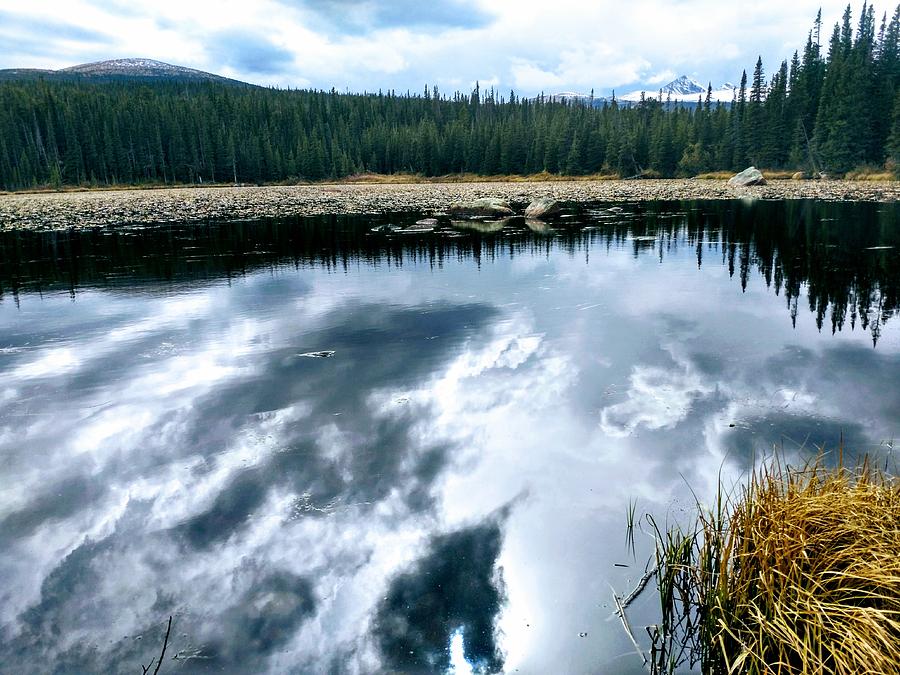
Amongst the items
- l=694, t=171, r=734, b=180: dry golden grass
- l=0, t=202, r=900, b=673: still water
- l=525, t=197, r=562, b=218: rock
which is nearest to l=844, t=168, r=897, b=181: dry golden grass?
l=694, t=171, r=734, b=180: dry golden grass

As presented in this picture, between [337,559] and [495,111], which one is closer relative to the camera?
[337,559]

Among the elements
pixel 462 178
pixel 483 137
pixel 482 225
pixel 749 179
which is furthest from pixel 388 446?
pixel 483 137

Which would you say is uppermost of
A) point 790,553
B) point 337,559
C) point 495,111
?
point 495,111

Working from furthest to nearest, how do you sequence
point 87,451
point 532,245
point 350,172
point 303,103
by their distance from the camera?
1. point 303,103
2. point 350,172
3. point 532,245
4. point 87,451

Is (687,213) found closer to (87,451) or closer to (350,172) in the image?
(87,451)

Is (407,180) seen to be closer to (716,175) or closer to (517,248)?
(716,175)

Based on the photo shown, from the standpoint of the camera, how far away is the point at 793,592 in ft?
12.9

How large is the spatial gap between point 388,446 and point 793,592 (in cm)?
478

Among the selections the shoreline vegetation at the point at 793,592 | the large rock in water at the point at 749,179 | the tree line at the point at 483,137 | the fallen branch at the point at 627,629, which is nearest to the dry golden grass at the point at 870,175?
the tree line at the point at 483,137

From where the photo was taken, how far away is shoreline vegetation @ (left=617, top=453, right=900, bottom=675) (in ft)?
11.3

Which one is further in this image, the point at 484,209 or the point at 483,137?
the point at 483,137

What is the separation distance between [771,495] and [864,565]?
2.38ft

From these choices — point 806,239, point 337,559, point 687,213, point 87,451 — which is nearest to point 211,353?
point 87,451

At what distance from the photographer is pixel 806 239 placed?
77.6ft
